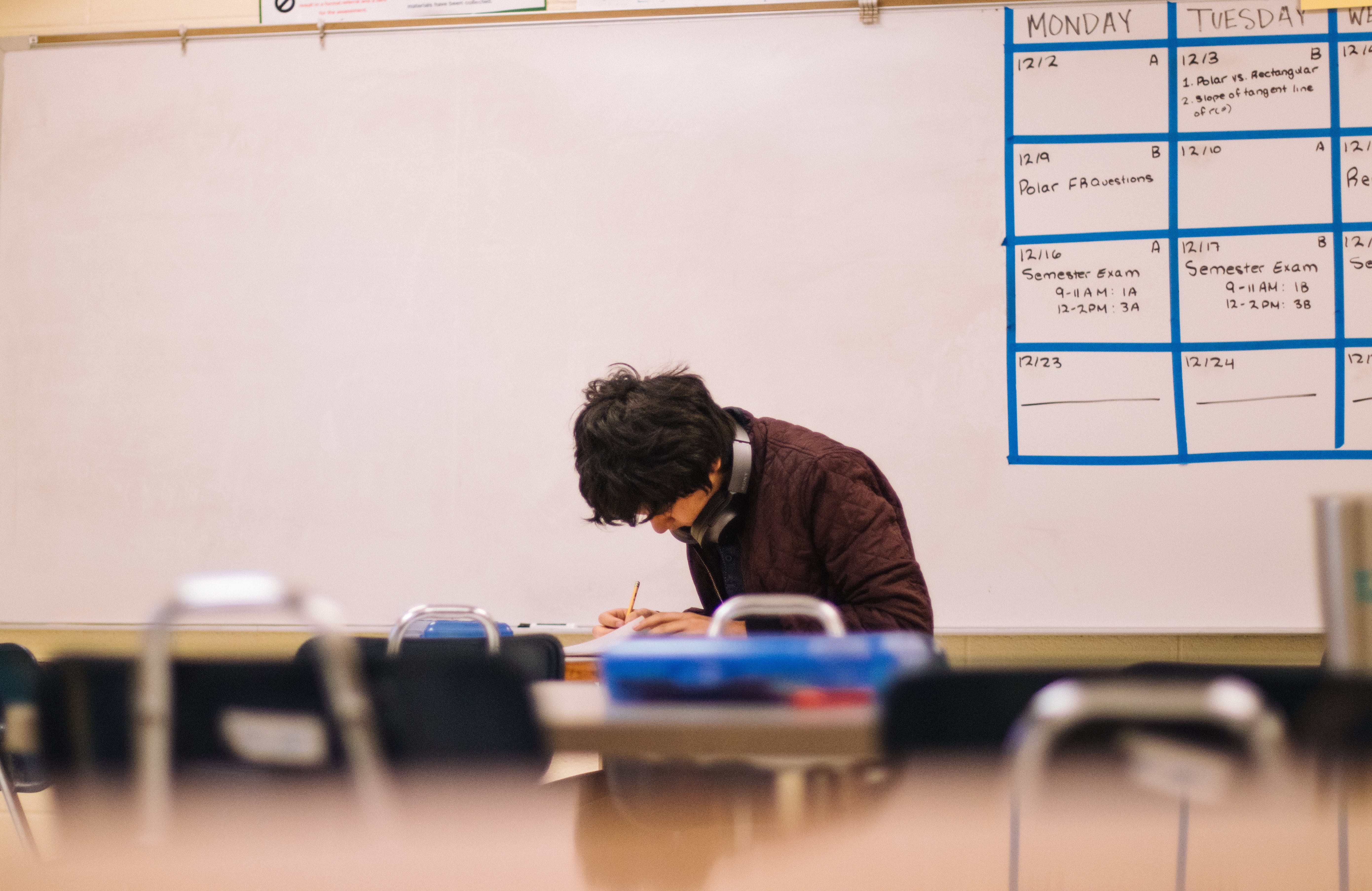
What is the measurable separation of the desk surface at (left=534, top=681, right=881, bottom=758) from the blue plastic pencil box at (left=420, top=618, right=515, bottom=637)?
1115 millimetres

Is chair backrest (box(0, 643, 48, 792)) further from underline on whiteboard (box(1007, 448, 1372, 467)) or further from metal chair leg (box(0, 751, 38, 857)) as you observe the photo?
underline on whiteboard (box(1007, 448, 1372, 467))

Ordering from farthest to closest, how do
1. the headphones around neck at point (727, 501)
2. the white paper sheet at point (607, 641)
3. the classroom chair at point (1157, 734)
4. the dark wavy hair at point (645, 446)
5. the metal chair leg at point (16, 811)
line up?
the headphones around neck at point (727, 501) → the dark wavy hair at point (645, 446) → the white paper sheet at point (607, 641) → the metal chair leg at point (16, 811) → the classroom chair at point (1157, 734)

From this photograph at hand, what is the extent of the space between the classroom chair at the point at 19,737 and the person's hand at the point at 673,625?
0.81m

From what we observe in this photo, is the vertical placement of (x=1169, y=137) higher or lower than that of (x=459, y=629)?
higher

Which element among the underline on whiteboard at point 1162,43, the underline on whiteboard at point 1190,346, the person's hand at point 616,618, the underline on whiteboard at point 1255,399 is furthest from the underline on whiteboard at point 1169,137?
the person's hand at point 616,618

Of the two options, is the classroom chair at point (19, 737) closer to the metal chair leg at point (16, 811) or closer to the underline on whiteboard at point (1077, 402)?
the metal chair leg at point (16, 811)

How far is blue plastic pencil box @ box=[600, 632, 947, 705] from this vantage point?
2.60ft

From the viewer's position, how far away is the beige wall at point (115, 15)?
2.71 metres

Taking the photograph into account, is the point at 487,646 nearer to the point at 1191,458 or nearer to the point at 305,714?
the point at 305,714

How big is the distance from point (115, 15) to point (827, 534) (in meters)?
2.59

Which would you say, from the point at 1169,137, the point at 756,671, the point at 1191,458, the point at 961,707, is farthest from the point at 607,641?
the point at 1169,137

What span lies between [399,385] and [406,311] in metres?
0.21

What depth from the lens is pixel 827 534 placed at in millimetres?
1672

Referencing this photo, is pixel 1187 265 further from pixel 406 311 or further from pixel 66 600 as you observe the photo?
pixel 66 600
